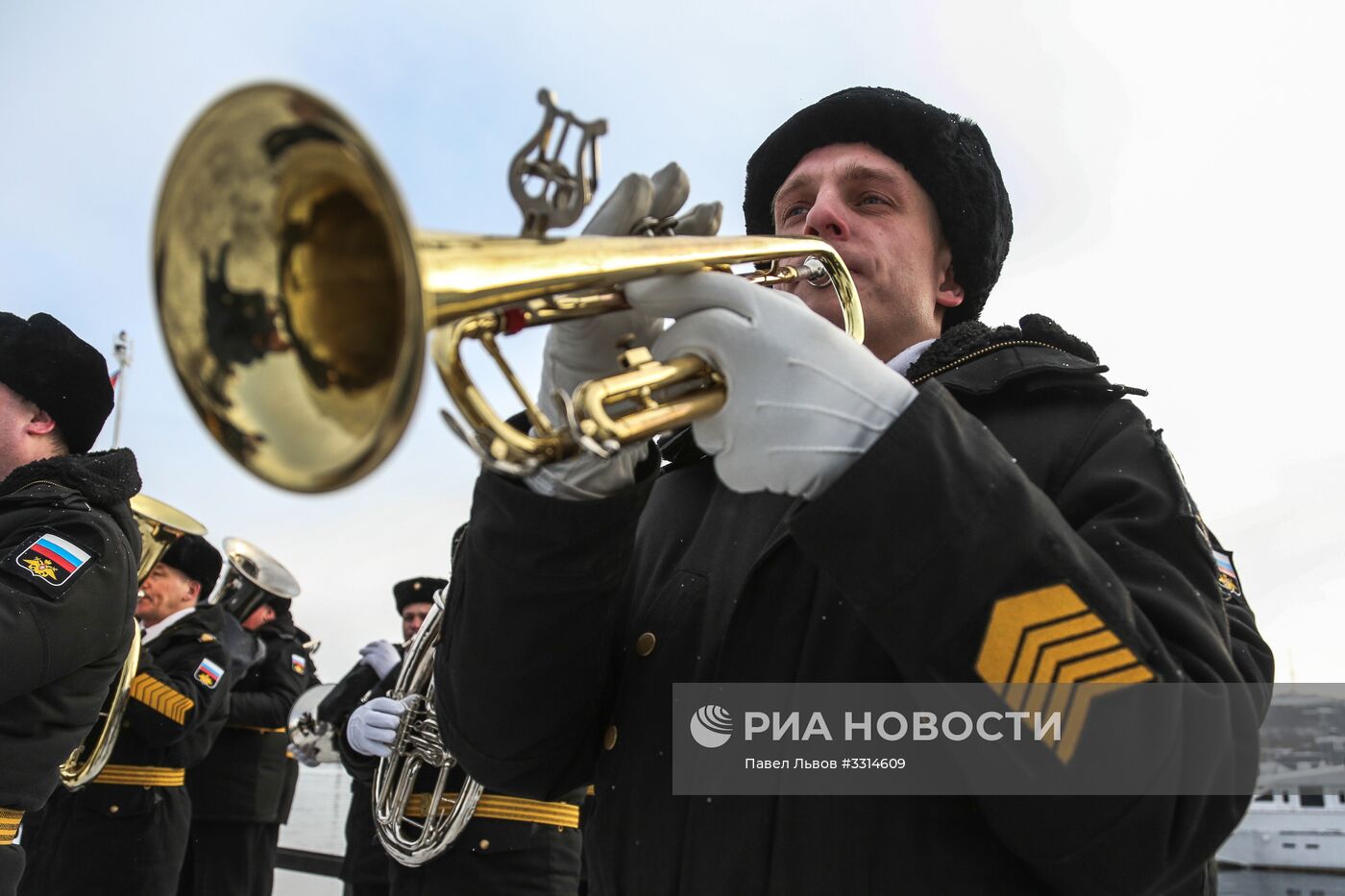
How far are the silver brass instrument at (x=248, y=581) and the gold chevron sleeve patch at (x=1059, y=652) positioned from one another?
6561 millimetres

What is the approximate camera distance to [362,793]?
6098 millimetres

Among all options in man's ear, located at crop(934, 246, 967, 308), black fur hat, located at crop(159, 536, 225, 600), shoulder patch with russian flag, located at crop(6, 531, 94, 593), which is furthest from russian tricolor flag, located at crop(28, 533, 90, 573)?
black fur hat, located at crop(159, 536, 225, 600)

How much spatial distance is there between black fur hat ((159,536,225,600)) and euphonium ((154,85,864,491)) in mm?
5175

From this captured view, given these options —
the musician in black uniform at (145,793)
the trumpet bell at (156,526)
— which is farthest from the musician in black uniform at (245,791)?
the trumpet bell at (156,526)

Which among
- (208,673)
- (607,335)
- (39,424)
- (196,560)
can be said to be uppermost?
(196,560)

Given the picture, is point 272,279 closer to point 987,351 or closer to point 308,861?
point 987,351

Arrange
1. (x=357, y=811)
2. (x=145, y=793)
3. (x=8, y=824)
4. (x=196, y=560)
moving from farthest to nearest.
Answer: (x=196, y=560), (x=357, y=811), (x=145, y=793), (x=8, y=824)

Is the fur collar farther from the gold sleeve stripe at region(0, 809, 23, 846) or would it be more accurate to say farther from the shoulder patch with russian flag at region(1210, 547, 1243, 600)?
the shoulder patch with russian flag at region(1210, 547, 1243, 600)

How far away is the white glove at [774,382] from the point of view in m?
1.49

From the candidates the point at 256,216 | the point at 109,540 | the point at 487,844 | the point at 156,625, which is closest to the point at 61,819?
the point at 156,625

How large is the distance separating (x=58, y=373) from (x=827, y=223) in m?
2.63

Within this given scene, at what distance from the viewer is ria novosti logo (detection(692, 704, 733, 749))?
164 cm

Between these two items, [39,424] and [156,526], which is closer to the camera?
[39,424]

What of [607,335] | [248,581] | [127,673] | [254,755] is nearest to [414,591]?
[248,581]
